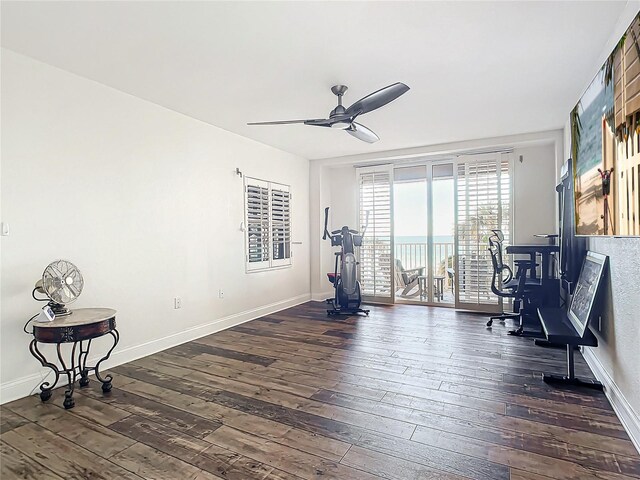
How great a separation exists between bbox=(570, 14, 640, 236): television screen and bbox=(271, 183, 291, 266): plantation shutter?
13.0 feet

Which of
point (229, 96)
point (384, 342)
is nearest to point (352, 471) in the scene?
point (384, 342)

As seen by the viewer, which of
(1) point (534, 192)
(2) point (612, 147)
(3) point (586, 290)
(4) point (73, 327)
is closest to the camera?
(2) point (612, 147)

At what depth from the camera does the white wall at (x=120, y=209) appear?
9.32 feet

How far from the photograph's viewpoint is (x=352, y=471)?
1.89 metres

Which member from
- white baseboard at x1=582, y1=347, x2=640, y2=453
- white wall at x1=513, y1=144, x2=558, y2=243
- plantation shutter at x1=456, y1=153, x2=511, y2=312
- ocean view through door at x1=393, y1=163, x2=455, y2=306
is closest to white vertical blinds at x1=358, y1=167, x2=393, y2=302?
ocean view through door at x1=393, y1=163, x2=455, y2=306

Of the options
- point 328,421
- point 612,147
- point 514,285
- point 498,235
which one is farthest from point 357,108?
point 498,235

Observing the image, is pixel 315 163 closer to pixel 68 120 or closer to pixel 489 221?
pixel 489 221

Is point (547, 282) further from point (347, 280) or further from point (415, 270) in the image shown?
point (347, 280)

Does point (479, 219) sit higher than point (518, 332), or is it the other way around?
point (479, 219)

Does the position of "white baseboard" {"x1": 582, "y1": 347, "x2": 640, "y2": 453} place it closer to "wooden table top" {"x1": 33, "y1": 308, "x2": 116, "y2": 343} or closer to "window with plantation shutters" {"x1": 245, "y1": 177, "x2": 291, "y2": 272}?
"wooden table top" {"x1": 33, "y1": 308, "x2": 116, "y2": 343}

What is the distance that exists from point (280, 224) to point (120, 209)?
2724 millimetres

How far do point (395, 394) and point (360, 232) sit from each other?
4.05 metres

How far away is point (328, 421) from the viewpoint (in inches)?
94.4

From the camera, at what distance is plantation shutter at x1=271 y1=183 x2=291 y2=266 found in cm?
581
